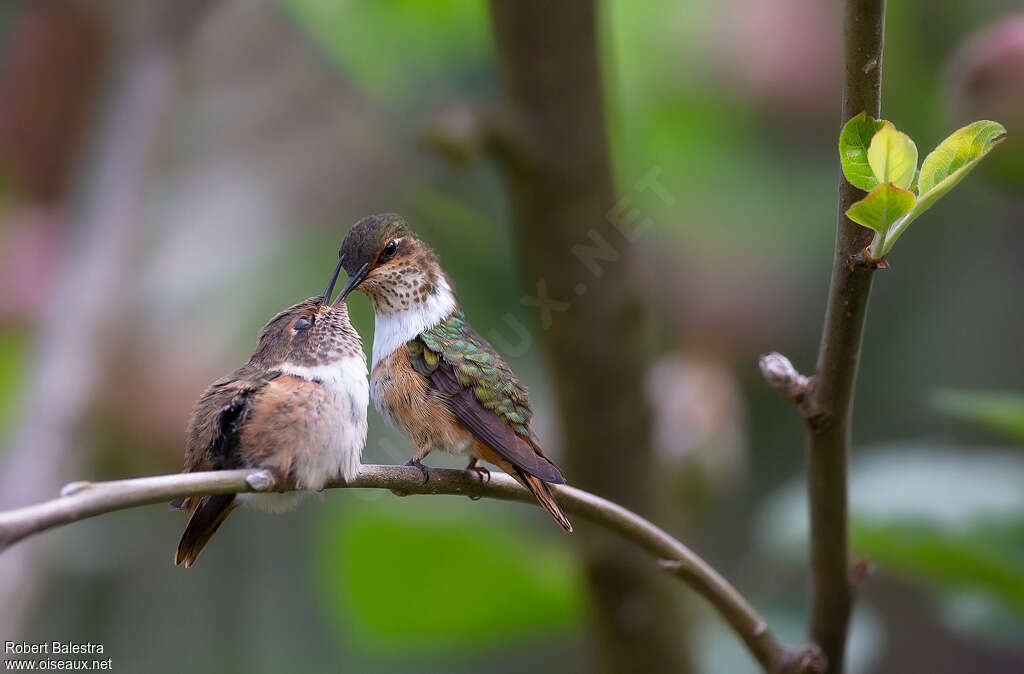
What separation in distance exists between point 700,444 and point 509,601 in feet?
1.51

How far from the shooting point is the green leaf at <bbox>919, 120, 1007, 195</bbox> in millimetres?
662

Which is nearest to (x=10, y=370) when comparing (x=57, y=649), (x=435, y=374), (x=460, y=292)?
(x=460, y=292)

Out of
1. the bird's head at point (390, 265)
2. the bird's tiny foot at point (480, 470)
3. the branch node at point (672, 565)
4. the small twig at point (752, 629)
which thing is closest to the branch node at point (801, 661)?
the small twig at point (752, 629)

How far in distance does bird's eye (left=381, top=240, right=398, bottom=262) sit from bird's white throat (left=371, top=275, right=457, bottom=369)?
11 cm

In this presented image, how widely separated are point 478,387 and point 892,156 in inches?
14.2

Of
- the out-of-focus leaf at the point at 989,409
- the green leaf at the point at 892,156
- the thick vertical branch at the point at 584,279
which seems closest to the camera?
the green leaf at the point at 892,156

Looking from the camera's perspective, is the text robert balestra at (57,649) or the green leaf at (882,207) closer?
the green leaf at (882,207)

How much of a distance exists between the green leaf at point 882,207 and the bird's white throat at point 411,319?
35 cm

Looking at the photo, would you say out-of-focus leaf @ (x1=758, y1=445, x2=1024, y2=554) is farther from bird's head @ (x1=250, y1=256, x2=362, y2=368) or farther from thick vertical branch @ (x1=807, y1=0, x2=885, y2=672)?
bird's head @ (x1=250, y1=256, x2=362, y2=368)

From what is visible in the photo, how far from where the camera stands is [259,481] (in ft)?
2.10

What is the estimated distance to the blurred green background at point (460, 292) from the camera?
1.89 m

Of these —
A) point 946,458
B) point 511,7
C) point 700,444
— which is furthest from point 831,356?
point 700,444

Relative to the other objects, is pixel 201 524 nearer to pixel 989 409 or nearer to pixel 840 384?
pixel 840 384

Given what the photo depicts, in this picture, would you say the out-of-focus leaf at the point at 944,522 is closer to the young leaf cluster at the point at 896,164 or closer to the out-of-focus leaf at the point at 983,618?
the out-of-focus leaf at the point at 983,618
